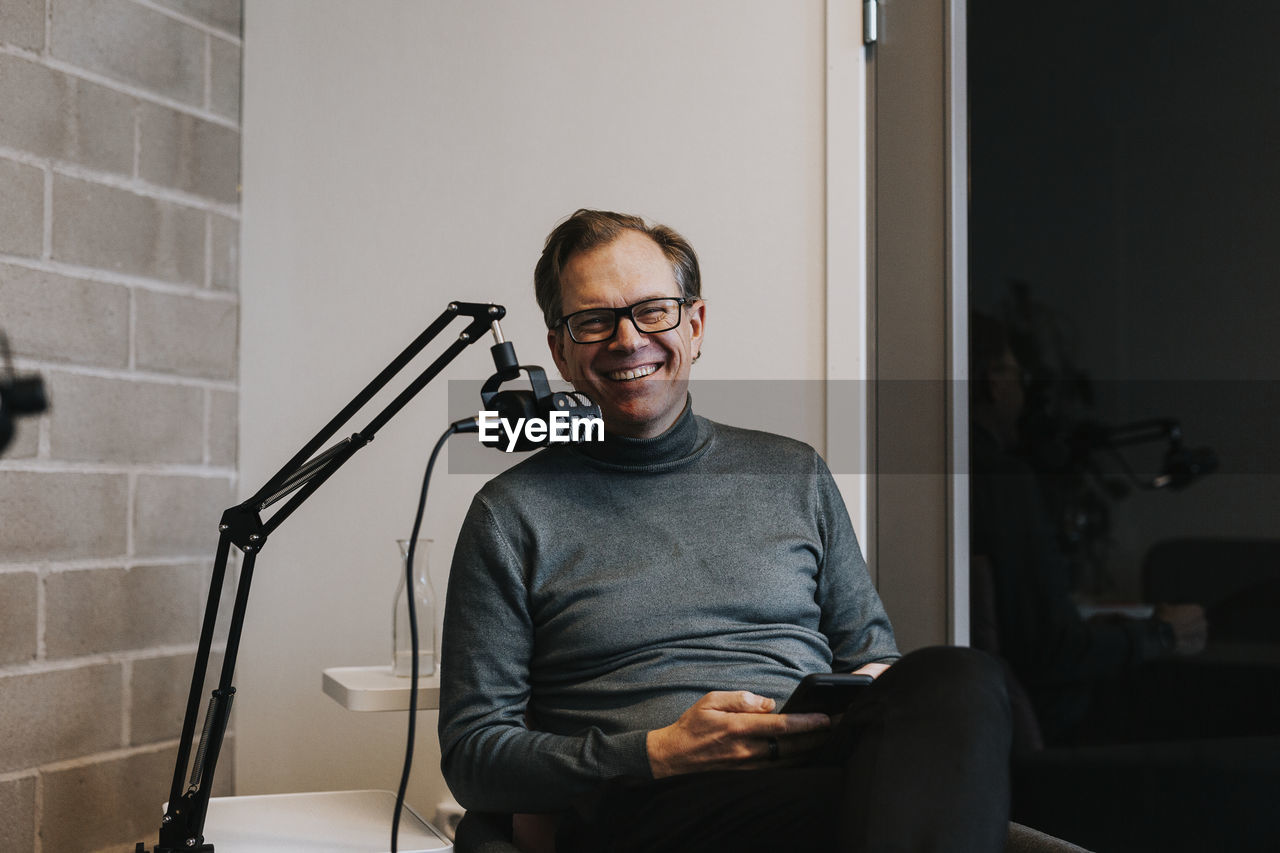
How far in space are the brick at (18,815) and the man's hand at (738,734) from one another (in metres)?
1.19

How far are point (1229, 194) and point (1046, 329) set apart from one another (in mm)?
301

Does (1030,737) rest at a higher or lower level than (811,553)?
lower

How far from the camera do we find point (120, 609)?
193 cm

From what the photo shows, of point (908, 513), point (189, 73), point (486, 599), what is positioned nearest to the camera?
point (486, 599)

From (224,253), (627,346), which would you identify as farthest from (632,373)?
(224,253)

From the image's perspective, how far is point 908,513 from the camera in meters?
1.74

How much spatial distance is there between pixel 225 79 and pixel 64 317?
659 mm

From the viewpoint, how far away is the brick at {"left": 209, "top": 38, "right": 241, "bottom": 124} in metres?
2.16

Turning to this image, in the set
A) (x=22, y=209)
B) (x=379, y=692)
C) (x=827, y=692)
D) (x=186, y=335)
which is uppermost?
(x=22, y=209)

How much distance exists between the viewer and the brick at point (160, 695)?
6.46 feet

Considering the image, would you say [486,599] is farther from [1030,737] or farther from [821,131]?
[821,131]

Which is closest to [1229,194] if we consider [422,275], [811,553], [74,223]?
[811,553]

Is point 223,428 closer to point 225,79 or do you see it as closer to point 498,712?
point 225,79

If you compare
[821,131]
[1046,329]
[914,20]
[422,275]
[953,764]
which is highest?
[914,20]
